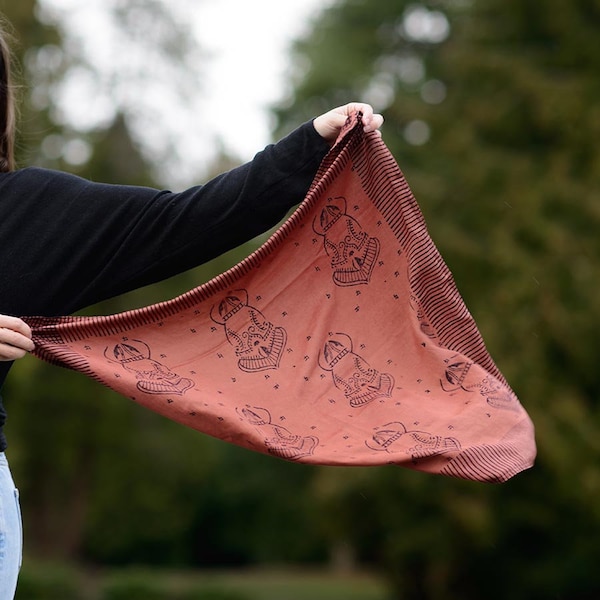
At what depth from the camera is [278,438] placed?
84.7 inches

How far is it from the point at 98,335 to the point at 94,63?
562 inches

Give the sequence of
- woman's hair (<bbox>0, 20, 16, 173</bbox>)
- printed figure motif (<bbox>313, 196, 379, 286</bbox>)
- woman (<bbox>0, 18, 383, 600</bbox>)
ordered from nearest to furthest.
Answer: woman (<bbox>0, 18, 383, 600</bbox>) < woman's hair (<bbox>0, 20, 16, 173</bbox>) < printed figure motif (<bbox>313, 196, 379, 286</bbox>)

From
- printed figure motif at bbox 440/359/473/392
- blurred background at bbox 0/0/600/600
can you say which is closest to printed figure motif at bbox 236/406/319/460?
printed figure motif at bbox 440/359/473/392

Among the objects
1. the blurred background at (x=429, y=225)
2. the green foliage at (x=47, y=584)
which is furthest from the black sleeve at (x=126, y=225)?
the green foliage at (x=47, y=584)

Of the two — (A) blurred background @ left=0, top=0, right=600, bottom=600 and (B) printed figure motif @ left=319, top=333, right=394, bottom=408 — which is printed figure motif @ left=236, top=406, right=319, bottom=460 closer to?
(B) printed figure motif @ left=319, top=333, right=394, bottom=408

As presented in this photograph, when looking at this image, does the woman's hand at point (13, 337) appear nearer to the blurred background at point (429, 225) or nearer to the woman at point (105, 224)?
the woman at point (105, 224)

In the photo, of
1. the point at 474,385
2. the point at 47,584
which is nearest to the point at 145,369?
the point at 474,385

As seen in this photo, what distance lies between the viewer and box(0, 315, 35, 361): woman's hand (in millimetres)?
1896

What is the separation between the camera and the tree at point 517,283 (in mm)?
11664

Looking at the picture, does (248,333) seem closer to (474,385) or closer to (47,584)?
(474,385)

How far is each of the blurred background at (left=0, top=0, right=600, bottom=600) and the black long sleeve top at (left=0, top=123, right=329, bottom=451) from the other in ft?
21.2

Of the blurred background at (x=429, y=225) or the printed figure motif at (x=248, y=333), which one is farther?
the blurred background at (x=429, y=225)

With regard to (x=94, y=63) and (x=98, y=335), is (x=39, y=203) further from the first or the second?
(x=94, y=63)

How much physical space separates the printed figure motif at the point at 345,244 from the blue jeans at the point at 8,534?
897 millimetres
